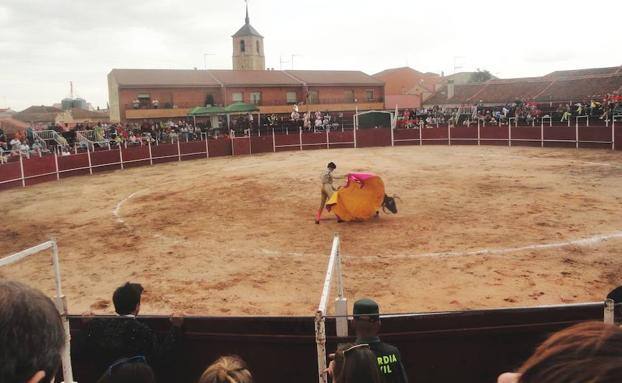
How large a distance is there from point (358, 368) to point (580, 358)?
172cm

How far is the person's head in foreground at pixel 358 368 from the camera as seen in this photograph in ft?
8.39

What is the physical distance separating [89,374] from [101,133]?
87.0 ft

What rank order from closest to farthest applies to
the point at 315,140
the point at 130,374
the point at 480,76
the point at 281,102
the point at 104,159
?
the point at 130,374 < the point at 104,159 < the point at 315,140 < the point at 281,102 < the point at 480,76

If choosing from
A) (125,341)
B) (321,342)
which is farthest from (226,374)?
(125,341)

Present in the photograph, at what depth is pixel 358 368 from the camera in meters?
2.57

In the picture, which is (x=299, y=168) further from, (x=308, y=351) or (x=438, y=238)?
(x=308, y=351)

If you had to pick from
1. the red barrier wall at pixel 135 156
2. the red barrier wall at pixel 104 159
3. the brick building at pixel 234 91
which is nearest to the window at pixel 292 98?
the brick building at pixel 234 91

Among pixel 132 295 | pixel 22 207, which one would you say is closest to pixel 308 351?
pixel 132 295

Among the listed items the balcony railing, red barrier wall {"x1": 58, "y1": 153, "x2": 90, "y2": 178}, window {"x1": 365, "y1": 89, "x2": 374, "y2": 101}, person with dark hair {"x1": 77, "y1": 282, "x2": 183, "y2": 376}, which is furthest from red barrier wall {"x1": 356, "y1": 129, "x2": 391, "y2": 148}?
person with dark hair {"x1": 77, "y1": 282, "x2": 183, "y2": 376}

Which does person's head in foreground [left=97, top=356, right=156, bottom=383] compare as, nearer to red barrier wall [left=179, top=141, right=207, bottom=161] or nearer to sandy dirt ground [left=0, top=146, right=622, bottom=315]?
sandy dirt ground [left=0, top=146, right=622, bottom=315]

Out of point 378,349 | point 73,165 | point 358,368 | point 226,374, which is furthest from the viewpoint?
point 73,165

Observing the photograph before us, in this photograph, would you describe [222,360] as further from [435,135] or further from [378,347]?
[435,135]

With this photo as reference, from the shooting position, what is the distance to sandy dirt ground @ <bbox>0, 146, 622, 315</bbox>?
754 cm

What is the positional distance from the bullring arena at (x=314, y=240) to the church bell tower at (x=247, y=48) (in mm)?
67888
